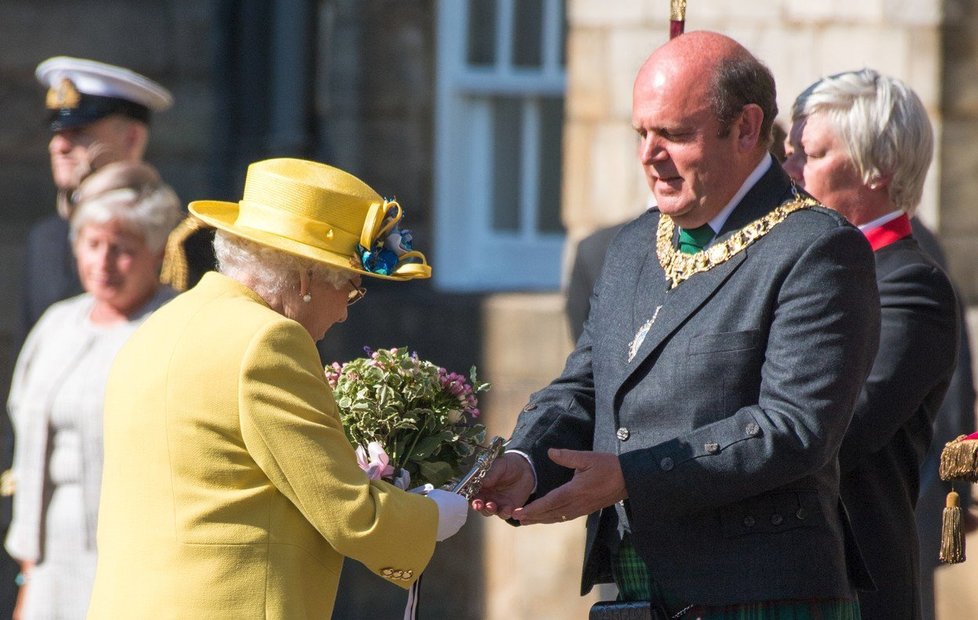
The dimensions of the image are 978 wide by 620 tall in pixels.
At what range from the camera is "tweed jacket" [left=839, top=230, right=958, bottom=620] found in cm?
359

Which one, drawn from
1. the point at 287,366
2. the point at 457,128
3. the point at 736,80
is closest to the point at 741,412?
the point at 736,80

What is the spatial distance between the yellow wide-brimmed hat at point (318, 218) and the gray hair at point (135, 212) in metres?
2.08

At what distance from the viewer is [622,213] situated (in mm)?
→ 6680

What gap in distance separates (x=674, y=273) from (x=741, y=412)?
366 millimetres

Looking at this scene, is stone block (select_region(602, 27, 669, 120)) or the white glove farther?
stone block (select_region(602, 27, 669, 120))

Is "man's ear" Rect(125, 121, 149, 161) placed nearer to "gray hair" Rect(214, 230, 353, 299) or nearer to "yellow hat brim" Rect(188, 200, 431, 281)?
"yellow hat brim" Rect(188, 200, 431, 281)

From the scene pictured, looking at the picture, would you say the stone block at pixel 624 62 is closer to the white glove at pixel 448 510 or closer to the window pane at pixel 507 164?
the window pane at pixel 507 164

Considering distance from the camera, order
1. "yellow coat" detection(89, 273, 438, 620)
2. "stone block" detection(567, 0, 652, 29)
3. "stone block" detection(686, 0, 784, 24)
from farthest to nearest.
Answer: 1. "stone block" detection(567, 0, 652, 29)
2. "stone block" detection(686, 0, 784, 24)
3. "yellow coat" detection(89, 273, 438, 620)

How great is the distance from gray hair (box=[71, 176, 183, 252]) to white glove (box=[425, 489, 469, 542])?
7.81 ft

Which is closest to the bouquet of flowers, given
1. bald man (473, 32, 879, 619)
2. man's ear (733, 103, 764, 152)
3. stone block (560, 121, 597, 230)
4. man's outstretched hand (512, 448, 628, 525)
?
bald man (473, 32, 879, 619)

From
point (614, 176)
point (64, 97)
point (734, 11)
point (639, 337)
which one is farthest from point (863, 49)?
point (639, 337)

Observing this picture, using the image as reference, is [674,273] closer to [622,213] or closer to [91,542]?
[91,542]

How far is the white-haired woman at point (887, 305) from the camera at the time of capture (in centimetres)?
362

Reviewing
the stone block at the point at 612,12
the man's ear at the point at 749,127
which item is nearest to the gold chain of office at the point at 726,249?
the man's ear at the point at 749,127
